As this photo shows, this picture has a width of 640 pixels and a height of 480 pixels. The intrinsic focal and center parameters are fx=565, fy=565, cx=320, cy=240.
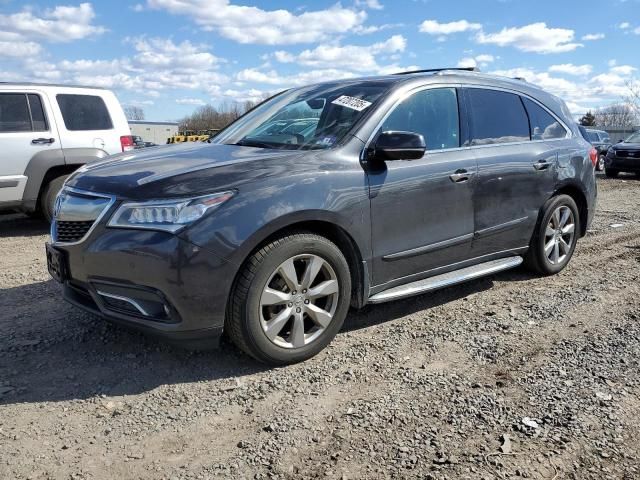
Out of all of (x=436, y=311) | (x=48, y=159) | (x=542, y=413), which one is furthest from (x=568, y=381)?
(x=48, y=159)

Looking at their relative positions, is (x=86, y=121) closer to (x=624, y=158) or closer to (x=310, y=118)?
(x=310, y=118)

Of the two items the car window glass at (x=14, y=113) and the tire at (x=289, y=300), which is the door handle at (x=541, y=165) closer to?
the tire at (x=289, y=300)

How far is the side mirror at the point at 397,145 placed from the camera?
11.6 ft

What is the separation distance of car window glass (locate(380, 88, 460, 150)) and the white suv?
5204 mm

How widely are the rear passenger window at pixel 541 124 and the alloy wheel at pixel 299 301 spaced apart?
2.65 metres

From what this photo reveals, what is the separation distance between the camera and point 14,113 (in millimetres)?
7293

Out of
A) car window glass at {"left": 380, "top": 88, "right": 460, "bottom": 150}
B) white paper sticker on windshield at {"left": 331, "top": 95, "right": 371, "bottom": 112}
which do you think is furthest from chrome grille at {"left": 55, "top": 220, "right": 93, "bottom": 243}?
car window glass at {"left": 380, "top": 88, "right": 460, "bottom": 150}

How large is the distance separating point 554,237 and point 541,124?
3.43 ft

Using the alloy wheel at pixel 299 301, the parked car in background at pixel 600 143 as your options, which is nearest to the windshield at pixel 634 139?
the parked car in background at pixel 600 143

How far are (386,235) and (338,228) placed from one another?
39cm

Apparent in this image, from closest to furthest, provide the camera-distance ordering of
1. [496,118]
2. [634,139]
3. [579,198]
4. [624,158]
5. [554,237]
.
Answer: [496,118], [554,237], [579,198], [624,158], [634,139]

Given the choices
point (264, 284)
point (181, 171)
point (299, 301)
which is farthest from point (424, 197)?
point (181, 171)

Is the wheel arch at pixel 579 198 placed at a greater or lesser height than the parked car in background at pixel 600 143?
greater

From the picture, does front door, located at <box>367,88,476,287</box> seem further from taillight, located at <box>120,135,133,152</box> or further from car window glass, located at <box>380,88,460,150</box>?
taillight, located at <box>120,135,133,152</box>
